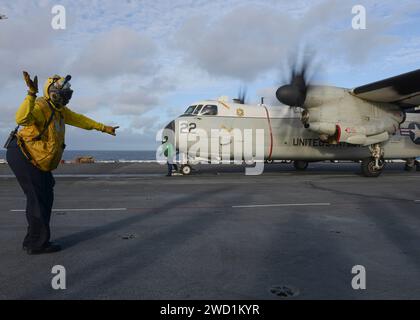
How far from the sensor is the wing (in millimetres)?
13305

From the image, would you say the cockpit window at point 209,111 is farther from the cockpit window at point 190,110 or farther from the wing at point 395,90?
the wing at point 395,90

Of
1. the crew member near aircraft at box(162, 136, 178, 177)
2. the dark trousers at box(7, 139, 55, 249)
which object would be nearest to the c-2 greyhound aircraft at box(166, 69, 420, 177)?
the crew member near aircraft at box(162, 136, 178, 177)

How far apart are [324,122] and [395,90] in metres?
2.96

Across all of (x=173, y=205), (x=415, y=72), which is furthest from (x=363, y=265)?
(x=415, y=72)

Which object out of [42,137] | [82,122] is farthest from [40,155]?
[82,122]

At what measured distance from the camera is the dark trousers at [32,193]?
450 centimetres

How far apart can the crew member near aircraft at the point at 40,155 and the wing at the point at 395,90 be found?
495 inches

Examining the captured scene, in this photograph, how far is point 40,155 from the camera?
446cm

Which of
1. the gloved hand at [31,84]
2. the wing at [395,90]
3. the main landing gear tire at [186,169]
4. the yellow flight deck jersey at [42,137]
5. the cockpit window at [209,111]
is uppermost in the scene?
the wing at [395,90]

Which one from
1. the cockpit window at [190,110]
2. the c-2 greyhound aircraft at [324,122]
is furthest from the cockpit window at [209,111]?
the cockpit window at [190,110]

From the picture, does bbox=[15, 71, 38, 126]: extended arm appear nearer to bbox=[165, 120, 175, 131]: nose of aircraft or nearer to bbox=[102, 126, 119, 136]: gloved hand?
bbox=[102, 126, 119, 136]: gloved hand

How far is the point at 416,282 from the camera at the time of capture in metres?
3.55

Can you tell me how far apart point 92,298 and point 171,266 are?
1059 millimetres
